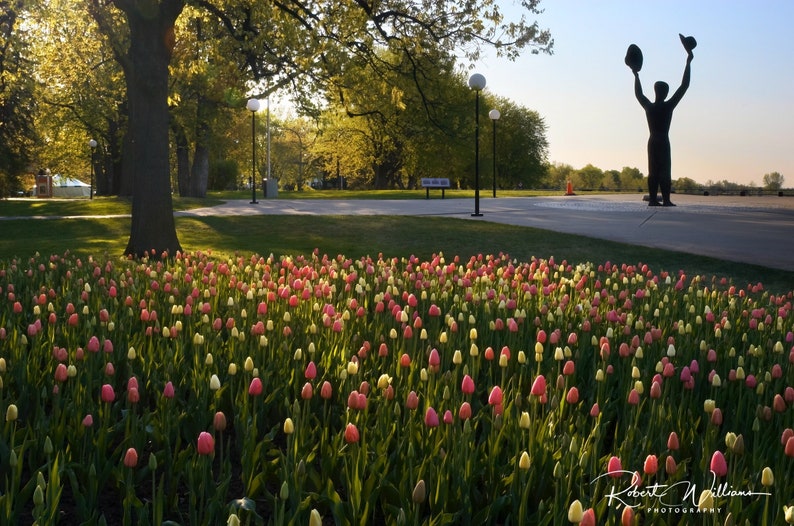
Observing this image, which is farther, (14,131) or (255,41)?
(14,131)

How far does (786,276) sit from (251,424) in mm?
10840

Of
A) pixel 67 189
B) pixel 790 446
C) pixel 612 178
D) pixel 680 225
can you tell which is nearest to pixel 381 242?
pixel 680 225

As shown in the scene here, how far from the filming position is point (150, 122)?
14.8m

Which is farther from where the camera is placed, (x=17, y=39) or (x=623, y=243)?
(x=17, y=39)

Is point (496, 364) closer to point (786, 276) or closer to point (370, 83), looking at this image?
point (786, 276)

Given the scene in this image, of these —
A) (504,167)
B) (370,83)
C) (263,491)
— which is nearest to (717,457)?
(263,491)

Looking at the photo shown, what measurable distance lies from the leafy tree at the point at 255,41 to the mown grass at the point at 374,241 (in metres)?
1.35

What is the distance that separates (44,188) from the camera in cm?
7769

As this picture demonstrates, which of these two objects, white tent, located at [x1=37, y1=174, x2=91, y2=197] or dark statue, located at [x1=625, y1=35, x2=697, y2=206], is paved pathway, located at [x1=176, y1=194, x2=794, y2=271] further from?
white tent, located at [x1=37, y1=174, x2=91, y2=197]

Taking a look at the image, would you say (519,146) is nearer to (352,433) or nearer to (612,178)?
(612,178)

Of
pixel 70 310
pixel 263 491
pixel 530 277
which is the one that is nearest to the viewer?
pixel 263 491

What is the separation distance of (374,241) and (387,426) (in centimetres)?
1291

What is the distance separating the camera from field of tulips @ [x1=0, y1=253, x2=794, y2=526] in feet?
10.8

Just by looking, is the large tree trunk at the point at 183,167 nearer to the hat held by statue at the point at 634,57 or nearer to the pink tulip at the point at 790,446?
the hat held by statue at the point at 634,57
